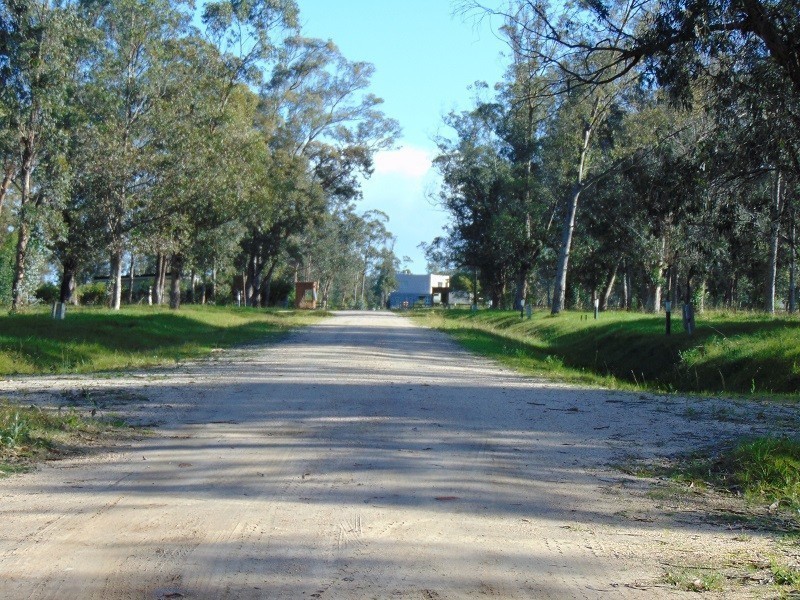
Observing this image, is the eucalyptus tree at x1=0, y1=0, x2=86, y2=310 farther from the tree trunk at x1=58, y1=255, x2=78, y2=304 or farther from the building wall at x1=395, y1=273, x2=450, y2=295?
the building wall at x1=395, y1=273, x2=450, y2=295

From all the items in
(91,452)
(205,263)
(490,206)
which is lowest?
(91,452)

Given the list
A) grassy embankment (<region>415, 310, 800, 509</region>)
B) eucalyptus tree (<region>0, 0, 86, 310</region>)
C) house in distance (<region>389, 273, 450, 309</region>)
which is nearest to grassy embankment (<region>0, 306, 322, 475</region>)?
grassy embankment (<region>415, 310, 800, 509</region>)

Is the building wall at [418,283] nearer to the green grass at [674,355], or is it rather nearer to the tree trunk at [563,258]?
the tree trunk at [563,258]

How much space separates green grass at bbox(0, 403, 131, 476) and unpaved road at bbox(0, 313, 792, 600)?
37 centimetres

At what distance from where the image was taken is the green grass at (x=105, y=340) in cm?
1797

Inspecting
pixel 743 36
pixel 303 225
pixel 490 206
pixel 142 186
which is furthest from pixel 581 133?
pixel 743 36

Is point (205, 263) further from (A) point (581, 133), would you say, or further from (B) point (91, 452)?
(B) point (91, 452)

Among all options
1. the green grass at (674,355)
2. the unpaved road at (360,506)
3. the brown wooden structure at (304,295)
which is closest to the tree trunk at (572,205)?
the green grass at (674,355)

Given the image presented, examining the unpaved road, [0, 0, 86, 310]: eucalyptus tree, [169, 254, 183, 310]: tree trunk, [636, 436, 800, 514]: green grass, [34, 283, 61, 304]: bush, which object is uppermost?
[0, 0, 86, 310]: eucalyptus tree

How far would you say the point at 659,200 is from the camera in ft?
52.7

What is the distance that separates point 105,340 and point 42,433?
14050 mm

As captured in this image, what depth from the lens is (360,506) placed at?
666 centimetres

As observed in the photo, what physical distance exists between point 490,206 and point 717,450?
47.0 meters

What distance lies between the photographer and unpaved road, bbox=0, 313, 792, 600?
5141 mm
